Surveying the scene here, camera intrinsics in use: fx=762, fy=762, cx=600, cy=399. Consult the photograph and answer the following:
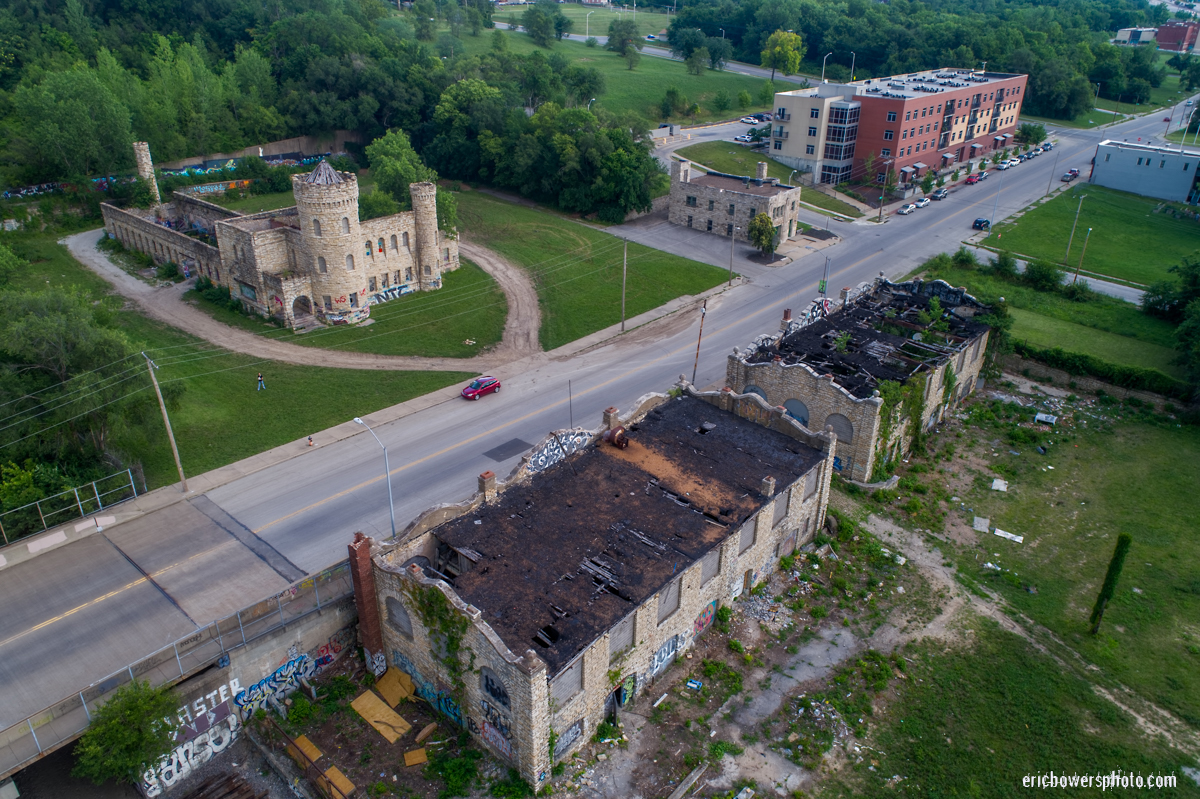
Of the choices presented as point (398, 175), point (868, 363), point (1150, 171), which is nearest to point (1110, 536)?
point (868, 363)

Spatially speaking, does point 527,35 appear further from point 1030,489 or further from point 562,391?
point 1030,489

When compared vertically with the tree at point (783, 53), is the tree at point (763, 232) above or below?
below

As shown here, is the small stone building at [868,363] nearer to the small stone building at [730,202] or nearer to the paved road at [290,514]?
the paved road at [290,514]

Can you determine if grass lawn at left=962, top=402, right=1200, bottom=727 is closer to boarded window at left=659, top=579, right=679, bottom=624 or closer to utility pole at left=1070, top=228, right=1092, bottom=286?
boarded window at left=659, top=579, right=679, bottom=624

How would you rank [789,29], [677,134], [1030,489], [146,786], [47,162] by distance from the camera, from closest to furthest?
1. [146,786]
2. [1030,489]
3. [47,162]
4. [677,134]
5. [789,29]

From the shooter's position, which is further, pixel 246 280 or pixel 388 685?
pixel 246 280

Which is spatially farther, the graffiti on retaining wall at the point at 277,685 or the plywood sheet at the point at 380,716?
the graffiti on retaining wall at the point at 277,685

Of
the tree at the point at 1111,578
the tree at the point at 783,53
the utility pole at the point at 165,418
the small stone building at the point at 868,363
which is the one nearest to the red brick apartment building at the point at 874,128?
the tree at the point at 783,53

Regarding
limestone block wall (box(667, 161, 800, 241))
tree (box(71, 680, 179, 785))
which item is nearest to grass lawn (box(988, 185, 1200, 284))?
limestone block wall (box(667, 161, 800, 241))

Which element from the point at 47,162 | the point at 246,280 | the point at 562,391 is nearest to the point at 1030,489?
the point at 562,391
